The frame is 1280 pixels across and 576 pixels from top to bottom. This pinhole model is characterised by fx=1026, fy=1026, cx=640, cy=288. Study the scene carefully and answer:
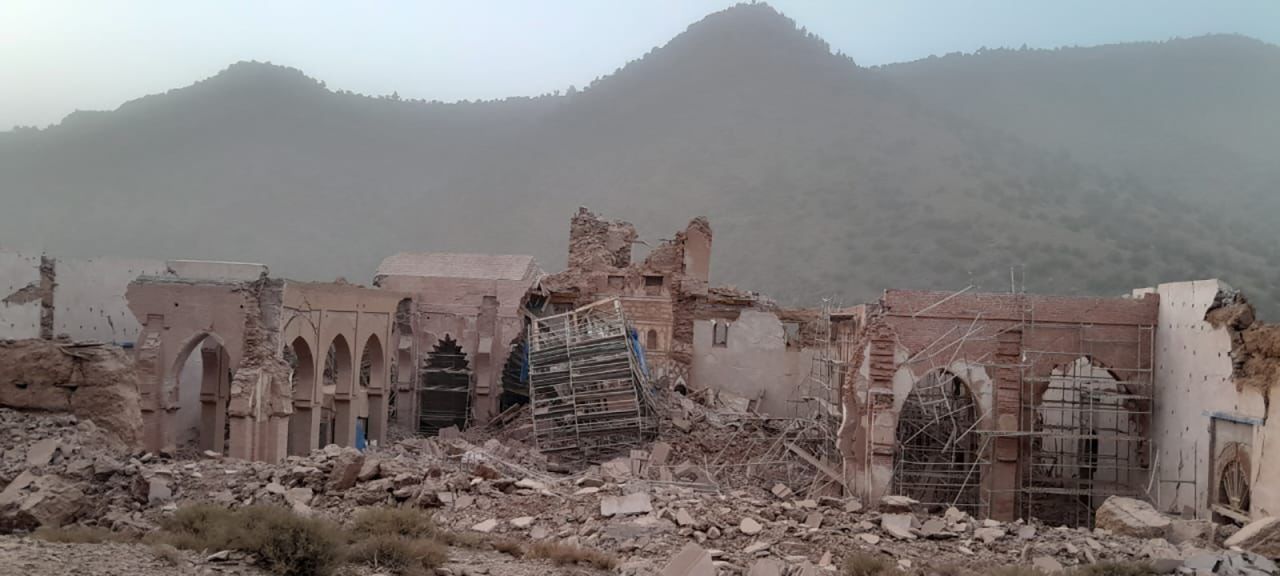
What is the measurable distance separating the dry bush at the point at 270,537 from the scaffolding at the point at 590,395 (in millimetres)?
10519

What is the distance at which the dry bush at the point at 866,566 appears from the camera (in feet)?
37.0

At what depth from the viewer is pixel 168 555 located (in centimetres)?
937

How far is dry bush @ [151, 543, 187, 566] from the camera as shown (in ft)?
30.6

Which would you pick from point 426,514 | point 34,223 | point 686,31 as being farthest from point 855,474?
point 686,31

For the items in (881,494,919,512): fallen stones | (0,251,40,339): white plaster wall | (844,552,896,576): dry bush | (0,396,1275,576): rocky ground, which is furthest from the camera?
(0,251,40,339): white plaster wall

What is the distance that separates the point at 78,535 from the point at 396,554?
307 centimetres

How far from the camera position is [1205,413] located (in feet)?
54.0

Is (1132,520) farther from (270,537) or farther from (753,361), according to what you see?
(753,361)

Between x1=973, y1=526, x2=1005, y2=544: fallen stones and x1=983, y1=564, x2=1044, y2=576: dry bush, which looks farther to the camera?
x1=973, y1=526, x2=1005, y2=544: fallen stones

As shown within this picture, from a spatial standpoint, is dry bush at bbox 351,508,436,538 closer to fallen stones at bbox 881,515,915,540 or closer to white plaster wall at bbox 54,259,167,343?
fallen stones at bbox 881,515,915,540

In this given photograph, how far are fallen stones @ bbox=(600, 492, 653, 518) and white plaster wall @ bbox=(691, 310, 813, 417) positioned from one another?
46.3 feet

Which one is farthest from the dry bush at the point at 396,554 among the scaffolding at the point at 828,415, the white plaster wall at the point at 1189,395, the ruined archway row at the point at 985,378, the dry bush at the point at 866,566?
the white plaster wall at the point at 1189,395

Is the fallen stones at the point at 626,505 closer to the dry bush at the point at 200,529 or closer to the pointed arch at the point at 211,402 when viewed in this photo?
the dry bush at the point at 200,529

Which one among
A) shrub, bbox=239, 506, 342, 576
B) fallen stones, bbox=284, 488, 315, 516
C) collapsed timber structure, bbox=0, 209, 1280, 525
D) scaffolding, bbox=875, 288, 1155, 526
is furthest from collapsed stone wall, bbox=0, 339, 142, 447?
scaffolding, bbox=875, 288, 1155, 526
